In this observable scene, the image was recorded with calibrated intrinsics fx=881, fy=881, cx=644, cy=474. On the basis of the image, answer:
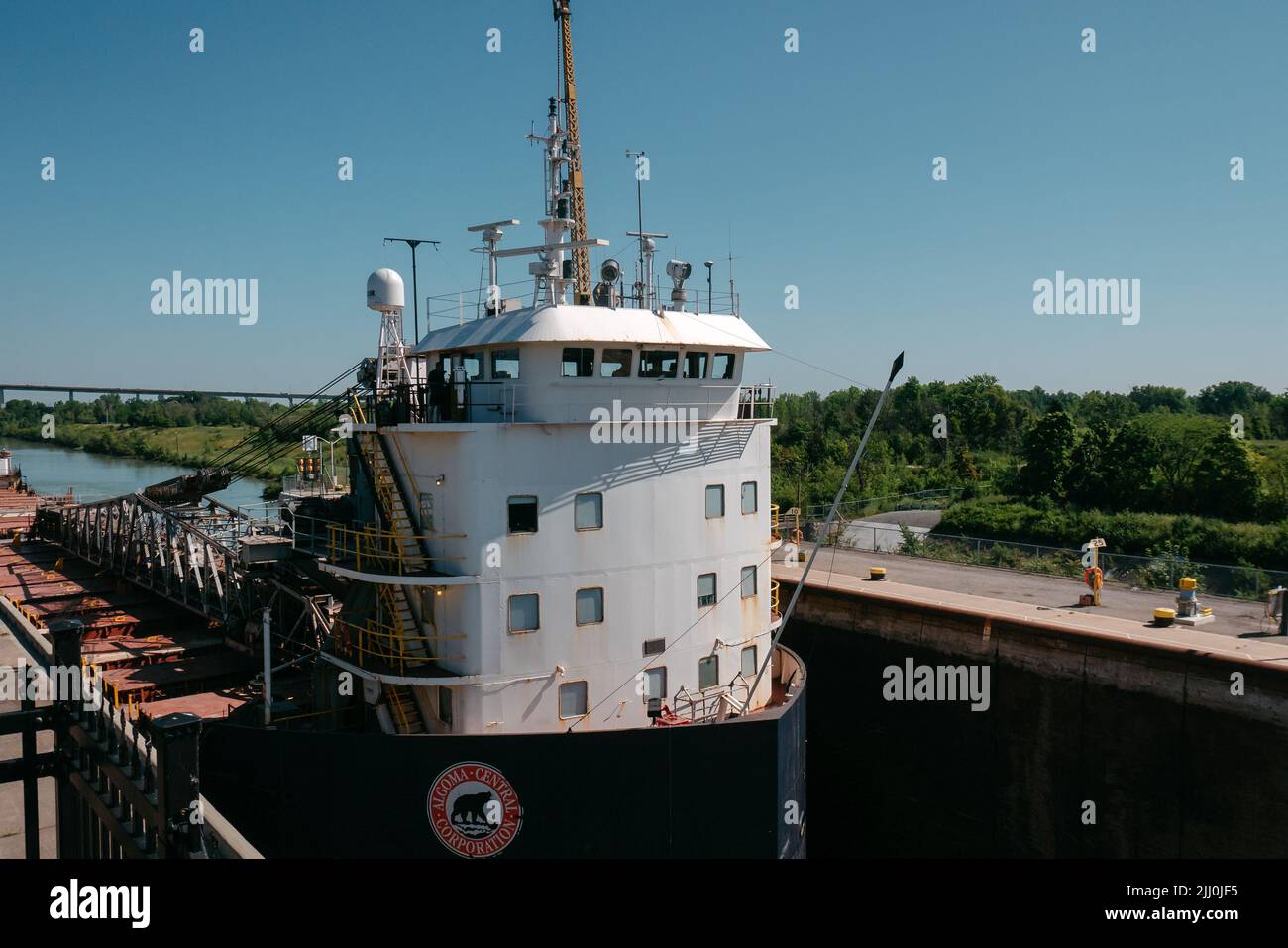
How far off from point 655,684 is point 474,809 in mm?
3358

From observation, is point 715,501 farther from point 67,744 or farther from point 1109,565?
point 1109,565

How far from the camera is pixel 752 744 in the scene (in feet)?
44.2

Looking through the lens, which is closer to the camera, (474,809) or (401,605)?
(474,809)

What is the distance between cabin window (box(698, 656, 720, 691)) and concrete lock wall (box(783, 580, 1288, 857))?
8.28 meters

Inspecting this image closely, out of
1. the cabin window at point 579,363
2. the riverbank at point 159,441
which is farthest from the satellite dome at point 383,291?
the riverbank at point 159,441

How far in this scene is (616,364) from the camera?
14297mm

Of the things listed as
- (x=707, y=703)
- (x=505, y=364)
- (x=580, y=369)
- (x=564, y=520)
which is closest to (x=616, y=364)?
(x=580, y=369)

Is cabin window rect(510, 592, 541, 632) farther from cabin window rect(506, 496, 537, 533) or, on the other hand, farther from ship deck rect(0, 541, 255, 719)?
ship deck rect(0, 541, 255, 719)

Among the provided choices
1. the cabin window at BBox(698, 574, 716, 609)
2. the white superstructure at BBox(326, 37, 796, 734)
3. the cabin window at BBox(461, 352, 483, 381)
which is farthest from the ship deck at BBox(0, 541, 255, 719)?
the cabin window at BBox(698, 574, 716, 609)

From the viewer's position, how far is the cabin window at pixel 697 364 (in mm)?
15016
